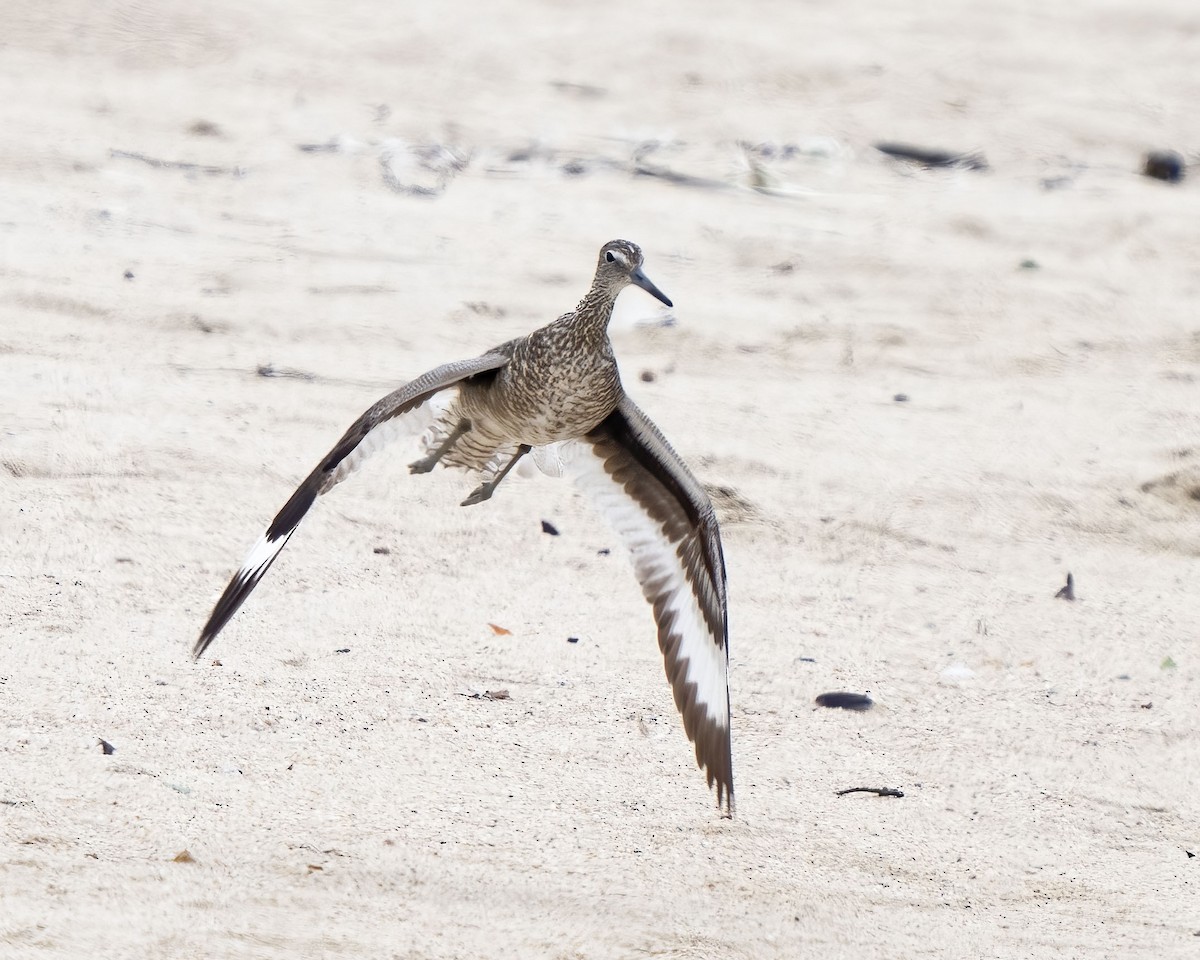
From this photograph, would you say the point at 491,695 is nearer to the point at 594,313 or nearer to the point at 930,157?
the point at 594,313

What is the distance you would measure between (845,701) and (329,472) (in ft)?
6.48

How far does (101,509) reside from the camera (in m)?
5.41

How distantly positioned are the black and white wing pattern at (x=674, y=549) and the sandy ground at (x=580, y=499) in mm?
256

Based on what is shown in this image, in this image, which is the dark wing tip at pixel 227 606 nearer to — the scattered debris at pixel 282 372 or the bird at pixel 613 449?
the bird at pixel 613 449

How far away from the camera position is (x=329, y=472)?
418 cm

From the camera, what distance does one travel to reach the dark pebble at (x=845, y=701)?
5215 mm

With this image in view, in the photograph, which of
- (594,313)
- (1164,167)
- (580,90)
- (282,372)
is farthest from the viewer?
(1164,167)

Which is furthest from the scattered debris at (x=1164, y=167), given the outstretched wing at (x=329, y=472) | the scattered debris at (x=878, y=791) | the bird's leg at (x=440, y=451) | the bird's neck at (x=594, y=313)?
the outstretched wing at (x=329, y=472)

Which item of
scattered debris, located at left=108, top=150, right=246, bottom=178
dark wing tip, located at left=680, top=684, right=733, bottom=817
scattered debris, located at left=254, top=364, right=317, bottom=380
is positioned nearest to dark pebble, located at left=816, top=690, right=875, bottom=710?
dark wing tip, located at left=680, top=684, right=733, bottom=817

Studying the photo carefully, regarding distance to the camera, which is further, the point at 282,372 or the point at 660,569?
the point at 282,372

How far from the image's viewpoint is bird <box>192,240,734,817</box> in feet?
15.4

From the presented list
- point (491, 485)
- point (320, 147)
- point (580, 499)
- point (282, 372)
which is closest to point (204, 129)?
point (320, 147)

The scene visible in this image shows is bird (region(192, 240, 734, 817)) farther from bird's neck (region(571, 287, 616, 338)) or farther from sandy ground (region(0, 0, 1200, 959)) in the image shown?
sandy ground (region(0, 0, 1200, 959))

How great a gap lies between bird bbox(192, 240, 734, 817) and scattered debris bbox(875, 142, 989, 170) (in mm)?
5143
